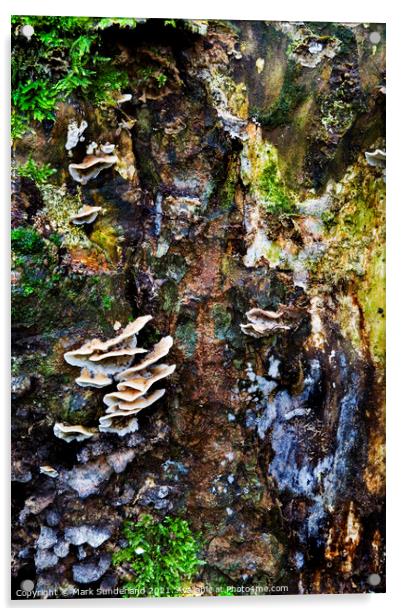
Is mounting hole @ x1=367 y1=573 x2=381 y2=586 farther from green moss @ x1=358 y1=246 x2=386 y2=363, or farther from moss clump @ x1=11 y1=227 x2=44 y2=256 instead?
moss clump @ x1=11 y1=227 x2=44 y2=256

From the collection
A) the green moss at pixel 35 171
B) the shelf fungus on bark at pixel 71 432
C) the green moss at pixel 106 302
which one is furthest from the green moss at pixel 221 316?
the green moss at pixel 35 171

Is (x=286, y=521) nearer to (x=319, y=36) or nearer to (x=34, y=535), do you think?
(x=34, y=535)

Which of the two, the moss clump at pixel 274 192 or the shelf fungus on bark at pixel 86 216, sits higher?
the moss clump at pixel 274 192

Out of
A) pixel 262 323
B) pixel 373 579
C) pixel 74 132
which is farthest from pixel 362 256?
pixel 373 579

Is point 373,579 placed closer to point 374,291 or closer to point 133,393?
point 374,291

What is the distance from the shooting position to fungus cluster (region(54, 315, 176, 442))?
2.98m

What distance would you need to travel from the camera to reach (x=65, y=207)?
122 inches

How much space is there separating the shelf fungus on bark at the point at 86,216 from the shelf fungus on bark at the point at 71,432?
1158 millimetres

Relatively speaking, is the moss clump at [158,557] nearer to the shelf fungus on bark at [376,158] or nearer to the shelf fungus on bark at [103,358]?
the shelf fungus on bark at [103,358]

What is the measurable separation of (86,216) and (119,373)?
2.99 feet

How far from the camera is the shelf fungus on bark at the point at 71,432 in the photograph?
3.07 meters

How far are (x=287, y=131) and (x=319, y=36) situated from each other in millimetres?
573

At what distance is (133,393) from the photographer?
301cm

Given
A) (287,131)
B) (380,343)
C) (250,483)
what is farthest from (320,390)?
(287,131)
